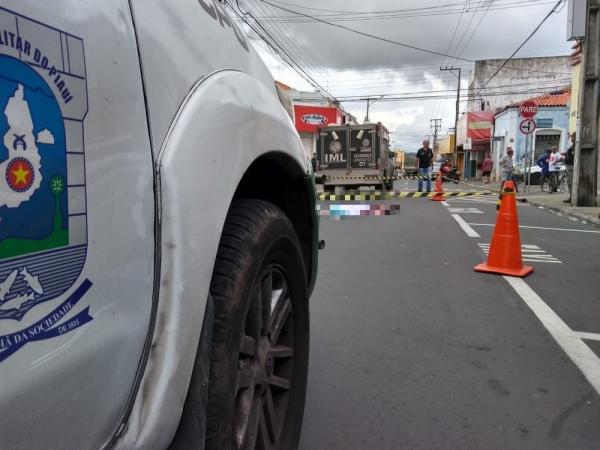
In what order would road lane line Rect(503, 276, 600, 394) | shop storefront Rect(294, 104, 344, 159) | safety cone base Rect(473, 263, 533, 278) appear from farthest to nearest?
1. shop storefront Rect(294, 104, 344, 159)
2. safety cone base Rect(473, 263, 533, 278)
3. road lane line Rect(503, 276, 600, 394)

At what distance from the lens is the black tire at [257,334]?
1531 mm

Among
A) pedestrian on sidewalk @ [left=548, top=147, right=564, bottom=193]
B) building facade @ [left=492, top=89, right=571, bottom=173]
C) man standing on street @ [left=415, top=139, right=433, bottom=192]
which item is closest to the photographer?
man standing on street @ [left=415, top=139, right=433, bottom=192]

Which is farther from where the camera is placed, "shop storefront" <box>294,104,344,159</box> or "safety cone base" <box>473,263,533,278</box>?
"shop storefront" <box>294,104,344,159</box>

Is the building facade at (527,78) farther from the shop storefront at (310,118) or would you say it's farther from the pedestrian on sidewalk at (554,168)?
the pedestrian on sidewalk at (554,168)

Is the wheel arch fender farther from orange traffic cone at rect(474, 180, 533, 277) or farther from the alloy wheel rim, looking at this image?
orange traffic cone at rect(474, 180, 533, 277)

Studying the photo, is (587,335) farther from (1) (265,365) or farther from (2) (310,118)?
(2) (310,118)

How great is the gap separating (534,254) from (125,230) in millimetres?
7401

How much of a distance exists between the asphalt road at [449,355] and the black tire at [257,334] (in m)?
0.61

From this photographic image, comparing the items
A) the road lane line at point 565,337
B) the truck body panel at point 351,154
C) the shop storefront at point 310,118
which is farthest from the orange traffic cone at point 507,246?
the shop storefront at point 310,118

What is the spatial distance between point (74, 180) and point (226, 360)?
28.2 inches

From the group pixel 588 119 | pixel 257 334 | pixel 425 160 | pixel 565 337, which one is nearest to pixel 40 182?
pixel 257 334

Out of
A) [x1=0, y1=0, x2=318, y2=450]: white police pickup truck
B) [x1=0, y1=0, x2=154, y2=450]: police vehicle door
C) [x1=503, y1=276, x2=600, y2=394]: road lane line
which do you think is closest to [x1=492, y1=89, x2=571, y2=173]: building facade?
[x1=503, y1=276, x2=600, y2=394]: road lane line

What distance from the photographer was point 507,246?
625 centimetres

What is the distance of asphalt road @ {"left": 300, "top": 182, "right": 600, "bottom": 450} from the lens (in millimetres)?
2793
